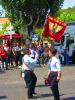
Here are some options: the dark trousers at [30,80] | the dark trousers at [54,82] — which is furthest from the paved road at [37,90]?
the dark trousers at [54,82]

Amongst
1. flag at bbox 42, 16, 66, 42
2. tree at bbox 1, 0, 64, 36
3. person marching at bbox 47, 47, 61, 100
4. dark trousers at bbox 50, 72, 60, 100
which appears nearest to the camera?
person marching at bbox 47, 47, 61, 100

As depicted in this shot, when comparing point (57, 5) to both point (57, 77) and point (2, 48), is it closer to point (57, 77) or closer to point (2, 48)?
point (2, 48)

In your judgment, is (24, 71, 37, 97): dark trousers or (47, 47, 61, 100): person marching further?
(24, 71, 37, 97): dark trousers

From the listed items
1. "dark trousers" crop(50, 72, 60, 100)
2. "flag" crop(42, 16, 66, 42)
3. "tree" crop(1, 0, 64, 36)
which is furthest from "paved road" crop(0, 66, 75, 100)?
"tree" crop(1, 0, 64, 36)

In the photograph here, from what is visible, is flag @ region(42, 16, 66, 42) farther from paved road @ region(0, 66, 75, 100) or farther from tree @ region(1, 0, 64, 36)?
tree @ region(1, 0, 64, 36)

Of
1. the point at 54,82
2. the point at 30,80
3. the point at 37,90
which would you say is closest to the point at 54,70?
the point at 54,82

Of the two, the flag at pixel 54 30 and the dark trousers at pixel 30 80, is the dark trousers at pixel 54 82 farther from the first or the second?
the flag at pixel 54 30

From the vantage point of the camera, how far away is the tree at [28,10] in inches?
1652

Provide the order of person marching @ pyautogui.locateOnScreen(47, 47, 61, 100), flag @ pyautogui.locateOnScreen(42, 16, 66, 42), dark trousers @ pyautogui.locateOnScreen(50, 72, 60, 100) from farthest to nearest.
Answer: flag @ pyautogui.locateOnScreen(42, 16, 66, 42) → dark trousers @ pyautogui.locateOnScreen(50, 72, 60, 100) → person marching @ pyautogui.locateOnScreen(47, 47, 61, 100)

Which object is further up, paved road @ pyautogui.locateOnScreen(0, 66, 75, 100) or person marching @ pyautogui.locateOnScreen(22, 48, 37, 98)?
person marching @ pyautogui.locateOnScreen(22, 48, 37, 98)

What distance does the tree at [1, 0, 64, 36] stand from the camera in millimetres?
41969

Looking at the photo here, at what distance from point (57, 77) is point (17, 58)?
16.6 m

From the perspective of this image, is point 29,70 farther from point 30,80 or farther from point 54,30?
point 54,30

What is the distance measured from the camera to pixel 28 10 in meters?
44.1
